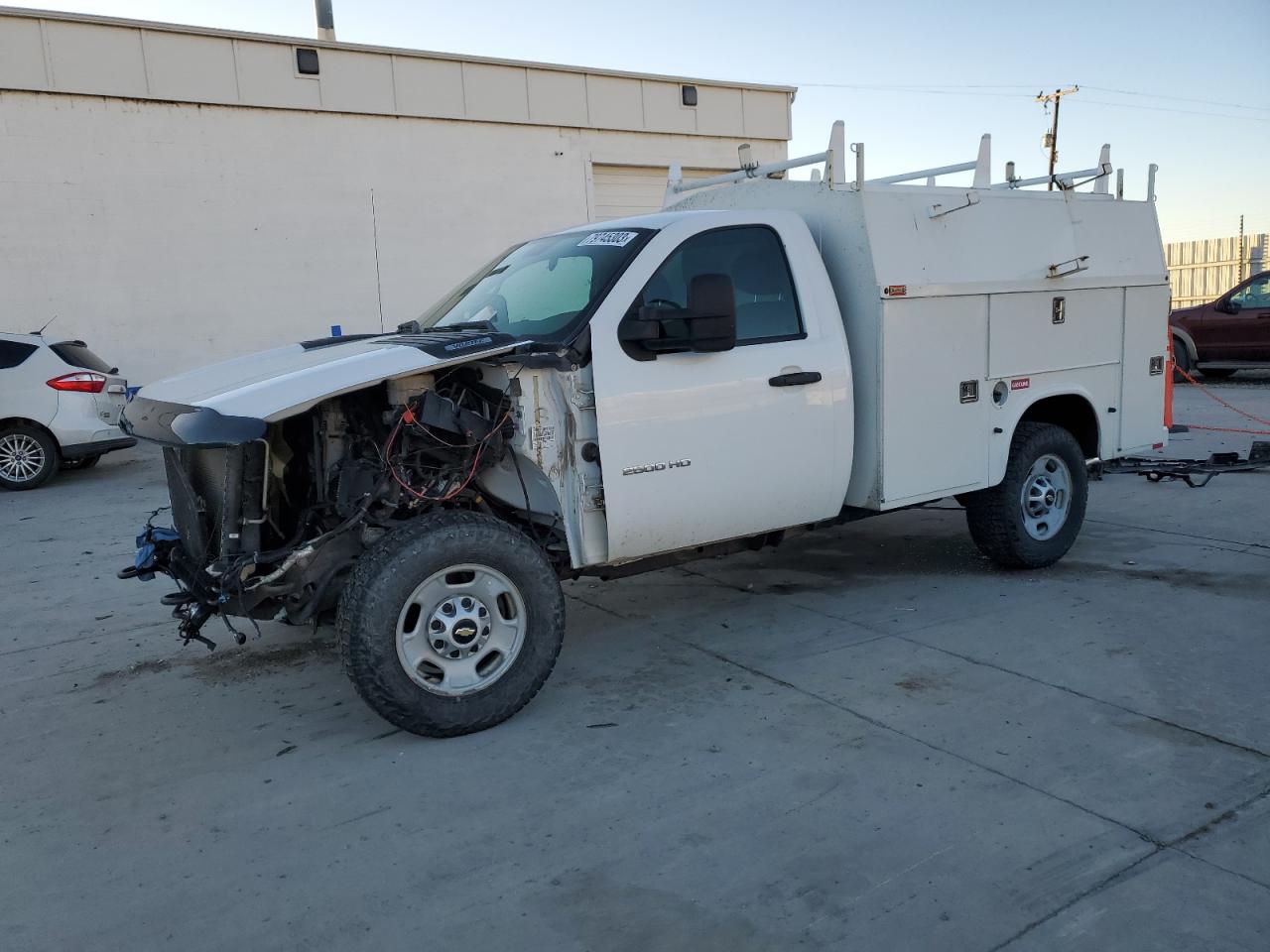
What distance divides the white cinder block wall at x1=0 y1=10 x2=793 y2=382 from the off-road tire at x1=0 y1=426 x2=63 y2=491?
3.68m

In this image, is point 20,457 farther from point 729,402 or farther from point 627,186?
point 627,186

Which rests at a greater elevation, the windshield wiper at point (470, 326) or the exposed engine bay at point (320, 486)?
the windshield wiper at point (470, 326)

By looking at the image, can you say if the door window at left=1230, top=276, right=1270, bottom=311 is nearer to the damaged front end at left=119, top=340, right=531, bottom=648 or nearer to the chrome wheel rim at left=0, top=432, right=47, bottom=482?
the damaged front end at left=119, top=340, right=531, bottom=648

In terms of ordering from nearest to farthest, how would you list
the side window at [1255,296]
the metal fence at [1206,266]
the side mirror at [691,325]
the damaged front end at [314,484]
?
the damaged front end at [314,484] → the side mirror at [691,325] → the side window at [1255,296] → the metal fence at [1206,266]

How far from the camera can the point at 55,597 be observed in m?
6.57

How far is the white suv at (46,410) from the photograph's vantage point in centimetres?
1095

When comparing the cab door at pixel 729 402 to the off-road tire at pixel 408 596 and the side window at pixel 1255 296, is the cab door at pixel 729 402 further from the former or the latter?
the side window at pixel 1255 296

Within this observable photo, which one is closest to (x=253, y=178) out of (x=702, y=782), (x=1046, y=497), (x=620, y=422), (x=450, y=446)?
(x=450, y=446)

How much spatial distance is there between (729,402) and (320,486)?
6.16 ft

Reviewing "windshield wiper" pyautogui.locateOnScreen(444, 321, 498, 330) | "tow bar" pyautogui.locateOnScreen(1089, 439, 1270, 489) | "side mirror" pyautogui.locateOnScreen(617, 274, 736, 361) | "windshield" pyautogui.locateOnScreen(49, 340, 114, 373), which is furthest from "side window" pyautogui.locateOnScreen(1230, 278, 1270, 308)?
"windshield" pyautogui.locateOnScreen(49, 340, 114, 373)

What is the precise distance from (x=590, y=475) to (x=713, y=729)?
4.00 ft

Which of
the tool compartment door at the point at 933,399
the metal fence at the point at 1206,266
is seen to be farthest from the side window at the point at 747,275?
→ the metal fence at the point at 1206,266

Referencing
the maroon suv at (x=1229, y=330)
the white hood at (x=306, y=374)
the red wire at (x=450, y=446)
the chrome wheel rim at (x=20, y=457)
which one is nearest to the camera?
the white hood at (x=306, y=374)

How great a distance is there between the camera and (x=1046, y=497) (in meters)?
6.37
